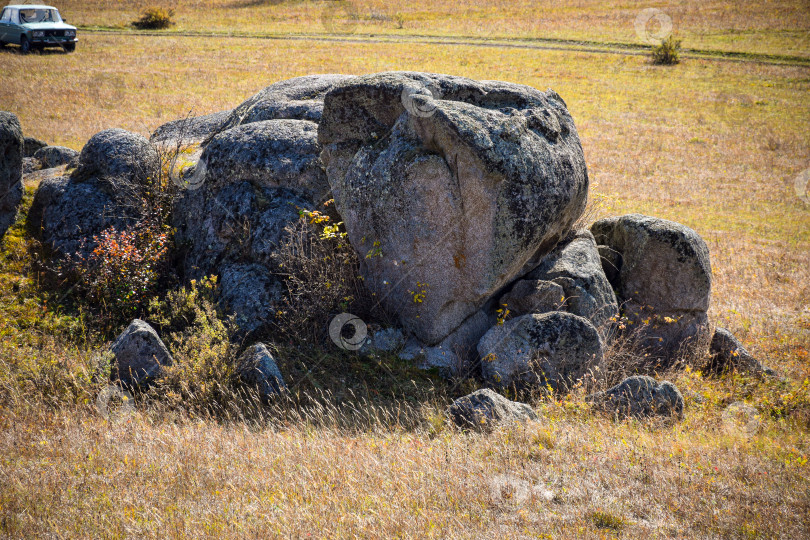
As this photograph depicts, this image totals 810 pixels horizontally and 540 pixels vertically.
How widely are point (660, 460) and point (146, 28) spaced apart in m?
55.3

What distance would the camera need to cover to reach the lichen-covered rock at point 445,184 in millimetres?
7617

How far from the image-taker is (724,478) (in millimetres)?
5379

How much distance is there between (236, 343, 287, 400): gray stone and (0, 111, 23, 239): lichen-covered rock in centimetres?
573

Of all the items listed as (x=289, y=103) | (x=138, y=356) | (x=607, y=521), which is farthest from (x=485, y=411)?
(x=289, y=103)

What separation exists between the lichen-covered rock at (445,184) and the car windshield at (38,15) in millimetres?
34343

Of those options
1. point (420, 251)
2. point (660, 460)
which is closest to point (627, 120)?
point (420, 251)

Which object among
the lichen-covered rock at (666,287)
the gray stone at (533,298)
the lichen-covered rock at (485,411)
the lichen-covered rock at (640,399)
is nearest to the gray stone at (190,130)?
the gray stone at (533,298)

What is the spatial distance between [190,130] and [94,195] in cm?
360

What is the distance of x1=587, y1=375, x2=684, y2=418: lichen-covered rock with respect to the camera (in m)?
7.08

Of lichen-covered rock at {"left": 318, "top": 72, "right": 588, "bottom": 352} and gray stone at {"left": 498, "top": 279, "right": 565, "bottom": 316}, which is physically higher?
lichen-covered rock at {"left": 318, "top": 72, "right": 588, "bottom": 352}

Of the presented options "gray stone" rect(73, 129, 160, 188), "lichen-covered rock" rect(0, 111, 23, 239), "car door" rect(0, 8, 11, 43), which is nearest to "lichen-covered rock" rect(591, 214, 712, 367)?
"gray stone" rect(73, 129, 160, 188)

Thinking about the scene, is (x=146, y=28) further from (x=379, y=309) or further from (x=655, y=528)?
(x=655, y=528)

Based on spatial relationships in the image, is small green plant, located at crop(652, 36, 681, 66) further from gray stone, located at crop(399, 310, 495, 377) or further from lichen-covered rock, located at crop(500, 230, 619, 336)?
gray stone, located at crop(399, 310, 495, 377)

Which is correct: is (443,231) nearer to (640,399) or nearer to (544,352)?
(544,352)
